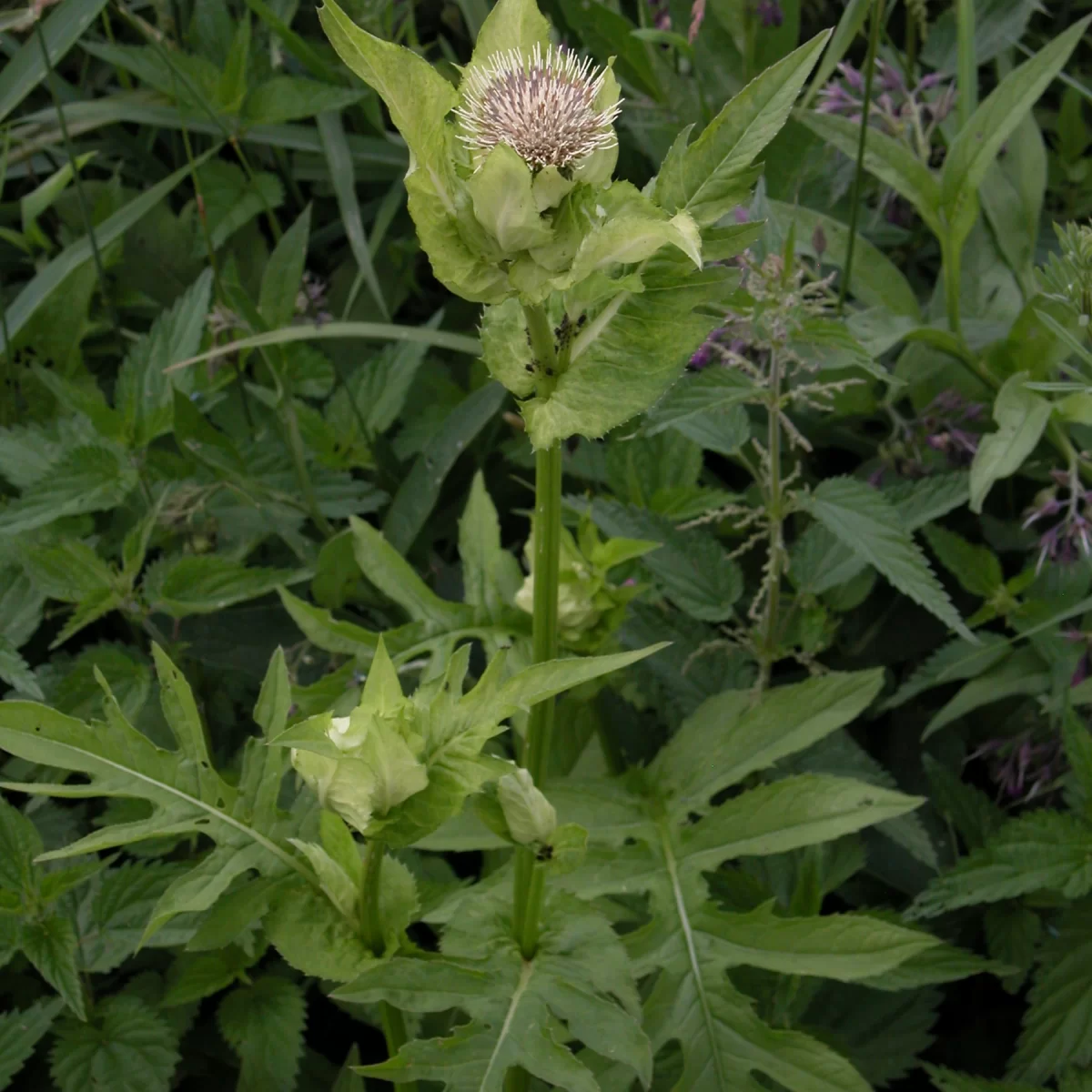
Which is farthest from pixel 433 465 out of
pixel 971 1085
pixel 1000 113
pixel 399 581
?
pixel 971 1085

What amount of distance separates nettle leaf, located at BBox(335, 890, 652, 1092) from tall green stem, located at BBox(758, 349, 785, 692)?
0.40 meters

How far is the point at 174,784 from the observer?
86cm

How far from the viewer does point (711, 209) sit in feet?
2.28

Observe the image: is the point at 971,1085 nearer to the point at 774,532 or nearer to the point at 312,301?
the point at 774,532

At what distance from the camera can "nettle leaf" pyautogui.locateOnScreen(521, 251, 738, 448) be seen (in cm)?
66

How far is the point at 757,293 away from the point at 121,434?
0.69 metres

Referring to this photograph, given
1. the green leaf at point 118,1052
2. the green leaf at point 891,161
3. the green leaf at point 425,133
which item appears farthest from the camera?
the green leaf at point 891,161

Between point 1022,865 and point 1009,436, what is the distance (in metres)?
0.39

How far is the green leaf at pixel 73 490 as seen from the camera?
1.18m

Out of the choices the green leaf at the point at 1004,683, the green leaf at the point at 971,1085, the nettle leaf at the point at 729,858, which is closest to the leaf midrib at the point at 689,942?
the nettle leaf at the point at 729,858

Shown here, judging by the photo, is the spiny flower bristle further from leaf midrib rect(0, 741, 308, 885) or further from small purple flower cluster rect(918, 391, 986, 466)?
small purple flower cluster rect(918, 391, 986, 466)

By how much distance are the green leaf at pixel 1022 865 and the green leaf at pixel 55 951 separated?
72cm

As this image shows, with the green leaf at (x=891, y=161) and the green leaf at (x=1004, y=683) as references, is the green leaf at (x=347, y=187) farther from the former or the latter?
the green leaf at (x=1004, y=683)

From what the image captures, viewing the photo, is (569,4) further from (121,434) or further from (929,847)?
(929,847)
